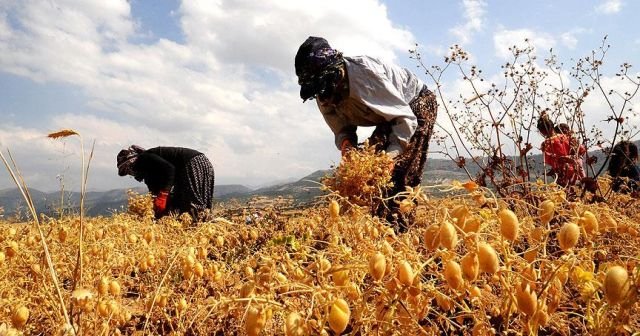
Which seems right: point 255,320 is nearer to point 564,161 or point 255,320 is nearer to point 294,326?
point 294,326

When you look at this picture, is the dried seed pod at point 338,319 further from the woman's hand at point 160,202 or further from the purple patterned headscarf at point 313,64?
the woman's hand at point 160,202

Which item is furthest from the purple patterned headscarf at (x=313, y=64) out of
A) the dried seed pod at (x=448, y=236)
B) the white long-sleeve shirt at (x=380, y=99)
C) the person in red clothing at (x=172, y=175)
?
the person in red clothing at (x=172, y=175)

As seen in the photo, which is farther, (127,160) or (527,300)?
(127,160)

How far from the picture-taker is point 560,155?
4.01 meters

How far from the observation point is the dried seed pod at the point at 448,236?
75 cm

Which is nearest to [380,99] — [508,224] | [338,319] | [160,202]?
[508,224]

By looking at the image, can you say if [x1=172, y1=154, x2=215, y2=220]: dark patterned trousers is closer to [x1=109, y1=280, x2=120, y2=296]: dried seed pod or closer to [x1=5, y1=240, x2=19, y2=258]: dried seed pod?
[x1=5, y1=240, x2=19, y2=258]: dried seed pod

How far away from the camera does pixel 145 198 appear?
20.0 feet

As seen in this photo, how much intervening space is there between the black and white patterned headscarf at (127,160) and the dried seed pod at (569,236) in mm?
6080

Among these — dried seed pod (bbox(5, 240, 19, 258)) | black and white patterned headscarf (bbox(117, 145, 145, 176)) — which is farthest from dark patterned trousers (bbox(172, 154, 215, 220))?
dried seed pod (bbox(5, 240, 19, 258))

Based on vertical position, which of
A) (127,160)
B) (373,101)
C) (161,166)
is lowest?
(161,166)

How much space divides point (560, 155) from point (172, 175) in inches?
182

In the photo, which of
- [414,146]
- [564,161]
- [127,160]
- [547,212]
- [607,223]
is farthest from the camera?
[127,160]

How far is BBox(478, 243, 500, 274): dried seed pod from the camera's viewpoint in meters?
0.74
